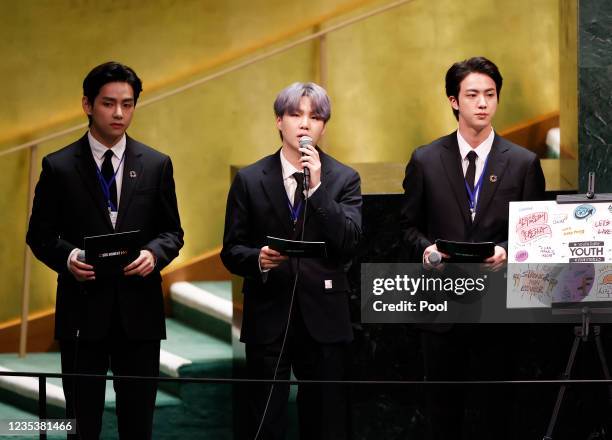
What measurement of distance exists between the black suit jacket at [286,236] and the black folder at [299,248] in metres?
0.19

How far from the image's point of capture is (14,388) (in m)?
6.80

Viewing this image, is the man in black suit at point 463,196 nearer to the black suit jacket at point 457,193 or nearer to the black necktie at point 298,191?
the black suit jacket at point 457,193

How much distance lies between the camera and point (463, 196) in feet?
17.7

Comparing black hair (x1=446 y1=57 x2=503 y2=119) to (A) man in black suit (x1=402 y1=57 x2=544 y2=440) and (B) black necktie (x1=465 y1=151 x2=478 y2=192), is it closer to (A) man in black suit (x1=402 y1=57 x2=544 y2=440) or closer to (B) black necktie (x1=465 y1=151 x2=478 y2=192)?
(A) man in black suit (x1=402 y1=57 x2=544 y2=440)

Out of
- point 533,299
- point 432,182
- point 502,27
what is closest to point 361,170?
point 432,182

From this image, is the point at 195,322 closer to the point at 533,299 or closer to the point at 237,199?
the point at 237,199

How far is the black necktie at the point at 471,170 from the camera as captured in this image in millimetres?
5426

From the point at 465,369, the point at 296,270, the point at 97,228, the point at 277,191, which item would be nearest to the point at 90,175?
the point at 97,228

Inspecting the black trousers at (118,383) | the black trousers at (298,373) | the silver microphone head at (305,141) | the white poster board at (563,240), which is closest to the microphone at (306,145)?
the silver microphone head at (305,141)

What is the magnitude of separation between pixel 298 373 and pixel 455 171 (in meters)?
0.94

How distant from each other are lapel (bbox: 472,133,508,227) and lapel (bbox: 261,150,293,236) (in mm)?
686

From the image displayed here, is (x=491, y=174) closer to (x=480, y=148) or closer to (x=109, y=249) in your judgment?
(x=480, y=148)

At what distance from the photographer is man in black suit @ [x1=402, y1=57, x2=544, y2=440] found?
5352 millimetres

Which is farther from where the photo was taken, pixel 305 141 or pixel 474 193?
pixel 474 193
